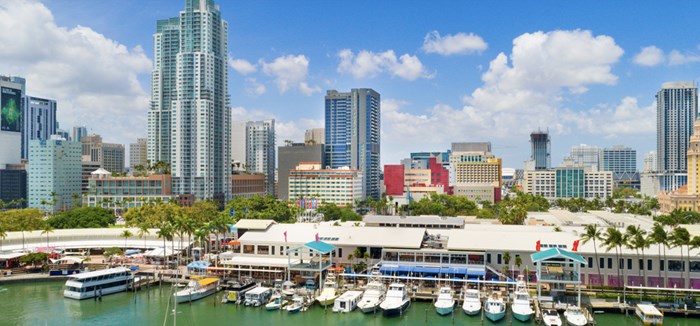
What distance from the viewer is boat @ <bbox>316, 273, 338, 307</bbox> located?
50356 mm

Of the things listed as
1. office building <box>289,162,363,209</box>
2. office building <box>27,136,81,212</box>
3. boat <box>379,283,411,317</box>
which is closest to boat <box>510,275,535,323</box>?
boat <box>379,283,411,317</box>

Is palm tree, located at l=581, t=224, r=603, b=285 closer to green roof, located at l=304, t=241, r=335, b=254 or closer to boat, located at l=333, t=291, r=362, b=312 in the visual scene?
boat, located at l=333, t=291, r=362, b=312

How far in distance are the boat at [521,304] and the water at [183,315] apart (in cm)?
68

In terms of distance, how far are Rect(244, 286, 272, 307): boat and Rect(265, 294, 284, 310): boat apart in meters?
0.88

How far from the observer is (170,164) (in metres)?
153

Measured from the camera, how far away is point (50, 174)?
557 ft

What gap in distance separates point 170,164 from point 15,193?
226 ft

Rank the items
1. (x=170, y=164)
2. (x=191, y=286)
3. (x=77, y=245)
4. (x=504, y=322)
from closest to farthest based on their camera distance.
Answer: (x=504, y=322), (x=191, y=286), (x=77, y=245), (x=170, y=164)

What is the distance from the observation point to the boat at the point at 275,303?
1976 inches

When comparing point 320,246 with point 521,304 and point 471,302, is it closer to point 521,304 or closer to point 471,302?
point 471,302

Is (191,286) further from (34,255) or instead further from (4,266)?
(4,266)

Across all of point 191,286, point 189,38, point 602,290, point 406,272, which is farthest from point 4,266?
point 189,38

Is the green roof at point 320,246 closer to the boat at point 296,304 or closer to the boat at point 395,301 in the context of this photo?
the boat at point 296,304

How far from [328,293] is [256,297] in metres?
6.65
